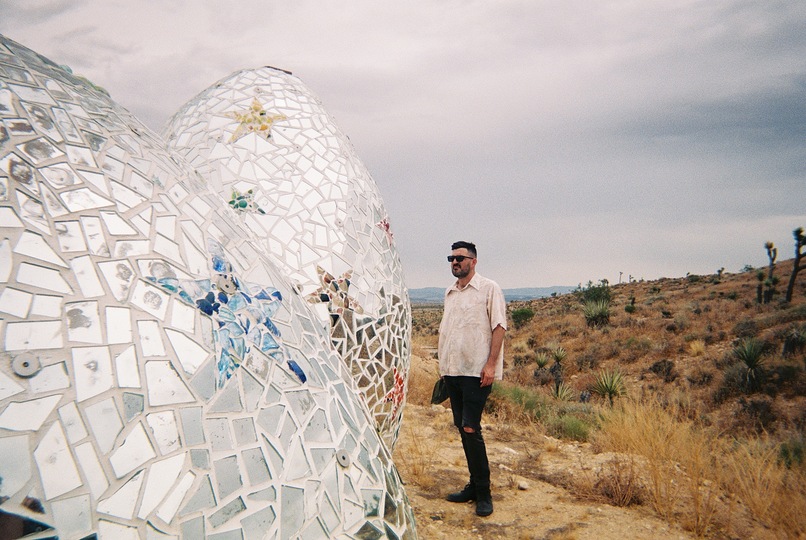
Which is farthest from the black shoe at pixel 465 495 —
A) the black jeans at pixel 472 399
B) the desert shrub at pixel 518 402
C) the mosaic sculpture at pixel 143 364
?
the desert shrub at pixel 518 402

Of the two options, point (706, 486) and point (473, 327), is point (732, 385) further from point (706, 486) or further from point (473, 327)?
point (473, 327)

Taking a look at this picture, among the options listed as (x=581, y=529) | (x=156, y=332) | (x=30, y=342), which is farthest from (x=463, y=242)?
(x=30, y=342)

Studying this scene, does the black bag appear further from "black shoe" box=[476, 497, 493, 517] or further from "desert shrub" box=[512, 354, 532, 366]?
"desert shrub" box=[512, 354, 532, 366]

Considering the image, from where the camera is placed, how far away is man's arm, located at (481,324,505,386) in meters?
3.42

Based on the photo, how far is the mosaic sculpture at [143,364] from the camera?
104 centimetres

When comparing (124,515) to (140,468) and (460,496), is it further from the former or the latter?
(460,496)

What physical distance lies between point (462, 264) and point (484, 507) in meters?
1.76

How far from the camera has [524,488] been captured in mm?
4215

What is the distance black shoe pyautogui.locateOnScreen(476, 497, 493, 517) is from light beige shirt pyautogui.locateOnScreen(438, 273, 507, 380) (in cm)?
91

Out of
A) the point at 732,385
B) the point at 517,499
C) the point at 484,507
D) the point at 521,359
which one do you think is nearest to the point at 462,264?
the point at 484,507

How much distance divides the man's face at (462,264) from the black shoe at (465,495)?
1.63 meters

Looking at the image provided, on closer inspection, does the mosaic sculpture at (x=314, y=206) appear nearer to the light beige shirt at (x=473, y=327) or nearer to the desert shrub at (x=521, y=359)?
the light beige shirt at (x=473, y=327)

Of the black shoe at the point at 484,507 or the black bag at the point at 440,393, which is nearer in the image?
the black shoe at the point at 484,507

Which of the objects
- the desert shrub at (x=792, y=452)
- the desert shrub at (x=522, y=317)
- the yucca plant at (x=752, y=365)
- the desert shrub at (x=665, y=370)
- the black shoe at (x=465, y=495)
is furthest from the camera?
the desert shrub at (x=522, y=317)
